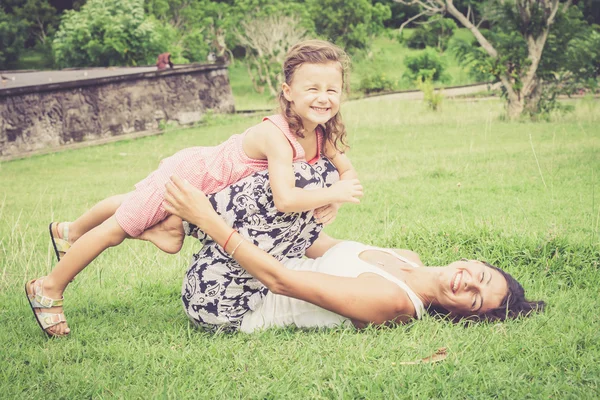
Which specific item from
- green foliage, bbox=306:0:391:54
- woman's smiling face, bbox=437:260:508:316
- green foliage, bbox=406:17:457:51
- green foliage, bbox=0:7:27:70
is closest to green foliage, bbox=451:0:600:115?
woman's smiling face, bbox=437:260:508:316

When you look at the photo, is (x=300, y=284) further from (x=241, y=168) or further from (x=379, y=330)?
(x=241, y=168)

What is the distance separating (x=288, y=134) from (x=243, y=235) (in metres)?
0.53

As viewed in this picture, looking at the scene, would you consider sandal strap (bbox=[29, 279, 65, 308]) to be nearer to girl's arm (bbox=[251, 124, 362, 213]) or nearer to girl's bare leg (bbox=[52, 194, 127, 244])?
girl's bare leg (bbox=[52, 194, 127, 244])

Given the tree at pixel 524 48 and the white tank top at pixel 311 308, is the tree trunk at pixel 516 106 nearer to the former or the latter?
the tree at pixel 524 48

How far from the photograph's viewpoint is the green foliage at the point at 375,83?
27.2m

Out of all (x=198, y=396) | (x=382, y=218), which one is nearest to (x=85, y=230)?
(x=198, y=396)

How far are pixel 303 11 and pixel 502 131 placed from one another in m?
18.2

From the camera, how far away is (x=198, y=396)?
7.93 ft

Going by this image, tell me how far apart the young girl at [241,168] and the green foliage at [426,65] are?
26576 millimetres

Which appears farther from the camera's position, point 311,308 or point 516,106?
point 516,106

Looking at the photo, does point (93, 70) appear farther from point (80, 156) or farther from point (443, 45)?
point (443, 45)

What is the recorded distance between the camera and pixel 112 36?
23.0m

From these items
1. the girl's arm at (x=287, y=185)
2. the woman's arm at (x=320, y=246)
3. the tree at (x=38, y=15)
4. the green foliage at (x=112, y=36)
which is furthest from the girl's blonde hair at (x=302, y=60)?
the tree at (x=38, y=15)

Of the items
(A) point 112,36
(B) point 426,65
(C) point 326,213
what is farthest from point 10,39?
(C) point 326,213
